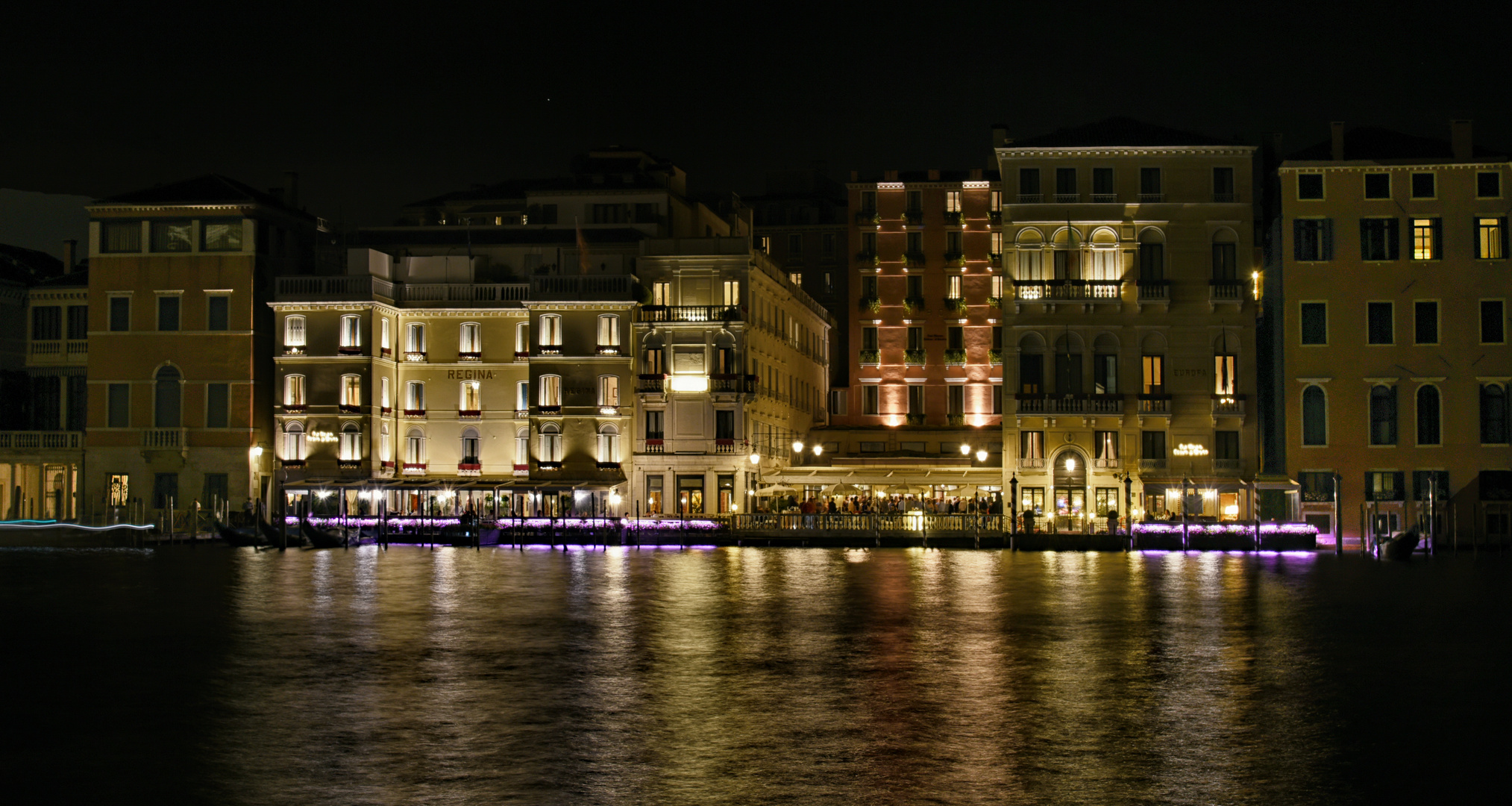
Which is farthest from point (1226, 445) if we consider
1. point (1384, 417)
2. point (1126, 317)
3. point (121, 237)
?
point (121, 237)

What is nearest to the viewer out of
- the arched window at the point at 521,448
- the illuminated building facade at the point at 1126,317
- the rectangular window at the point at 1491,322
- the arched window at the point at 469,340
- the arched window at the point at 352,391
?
the rectangular window at the point at 1491,322

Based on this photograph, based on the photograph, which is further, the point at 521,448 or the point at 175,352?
the point at 521,448

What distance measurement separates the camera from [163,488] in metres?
63.4

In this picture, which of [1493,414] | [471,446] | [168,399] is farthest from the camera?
[471,446]

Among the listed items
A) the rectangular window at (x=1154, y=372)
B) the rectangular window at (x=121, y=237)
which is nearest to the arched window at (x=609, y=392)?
the rectangular window at (x=121, y=237)

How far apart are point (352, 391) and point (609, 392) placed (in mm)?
10626

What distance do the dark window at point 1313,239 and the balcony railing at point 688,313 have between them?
21.8 metres

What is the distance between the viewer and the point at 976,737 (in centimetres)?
1653

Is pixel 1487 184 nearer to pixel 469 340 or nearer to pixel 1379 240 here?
pixel 1379 240

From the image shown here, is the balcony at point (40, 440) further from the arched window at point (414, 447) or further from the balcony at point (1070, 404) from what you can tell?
the balcony at point (1070, 404)

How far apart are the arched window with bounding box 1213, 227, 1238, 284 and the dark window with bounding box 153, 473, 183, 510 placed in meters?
42.9

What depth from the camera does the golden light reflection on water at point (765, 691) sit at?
1455 cm

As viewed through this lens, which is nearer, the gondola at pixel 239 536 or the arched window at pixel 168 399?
the gondola at pixel 239 536

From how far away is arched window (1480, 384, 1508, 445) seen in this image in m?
55.1
